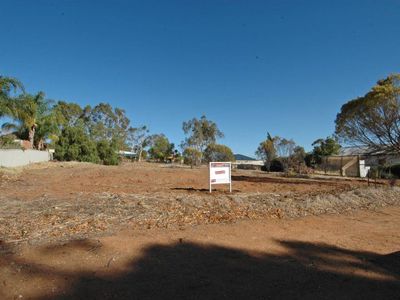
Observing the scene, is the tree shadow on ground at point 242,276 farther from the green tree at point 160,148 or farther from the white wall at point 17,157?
the green tree at point 160,148

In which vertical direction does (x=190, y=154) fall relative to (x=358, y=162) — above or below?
above

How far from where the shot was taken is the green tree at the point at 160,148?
248 feet

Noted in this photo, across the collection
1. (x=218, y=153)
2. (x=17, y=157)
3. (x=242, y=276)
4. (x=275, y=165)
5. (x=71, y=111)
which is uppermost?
(x=71, y=111)

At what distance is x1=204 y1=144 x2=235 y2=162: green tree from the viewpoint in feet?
204

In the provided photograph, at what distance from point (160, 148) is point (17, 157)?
161ft

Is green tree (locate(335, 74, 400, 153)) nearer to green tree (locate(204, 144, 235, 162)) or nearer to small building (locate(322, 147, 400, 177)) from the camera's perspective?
small building (locate(322, 147, 400, 177))

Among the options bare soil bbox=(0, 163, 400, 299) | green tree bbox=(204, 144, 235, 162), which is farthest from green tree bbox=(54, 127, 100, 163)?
bare soil bbox=(0, 163, 400, 299)

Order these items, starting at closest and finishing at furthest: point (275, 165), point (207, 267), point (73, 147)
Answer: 1. point (207, 267)
2. point (73, 147)
3. point (275, 165)

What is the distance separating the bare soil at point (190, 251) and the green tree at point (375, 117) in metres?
12.2

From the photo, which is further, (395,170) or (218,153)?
(218,153)

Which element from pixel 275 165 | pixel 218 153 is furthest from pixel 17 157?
pixel 218 153

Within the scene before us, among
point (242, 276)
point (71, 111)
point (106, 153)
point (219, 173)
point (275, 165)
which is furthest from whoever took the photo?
point (71, 111)

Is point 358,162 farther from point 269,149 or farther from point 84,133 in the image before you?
point 84,133

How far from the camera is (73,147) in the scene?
126ft
